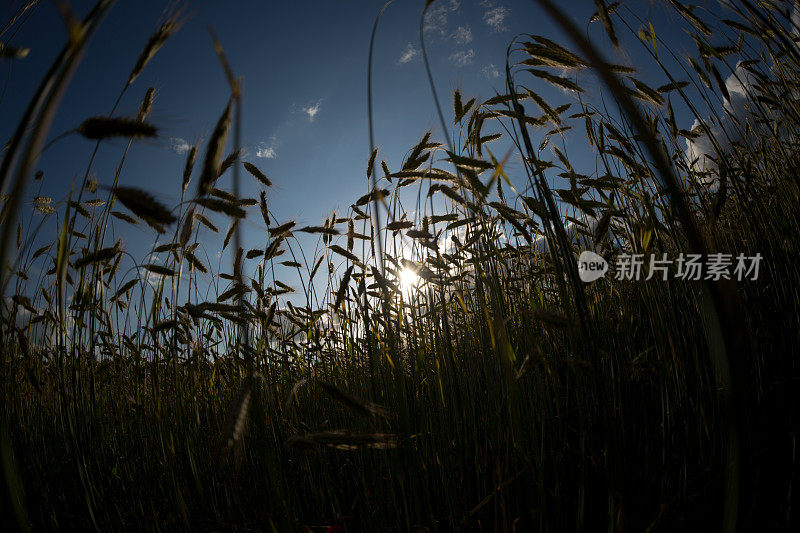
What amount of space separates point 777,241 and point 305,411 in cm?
280

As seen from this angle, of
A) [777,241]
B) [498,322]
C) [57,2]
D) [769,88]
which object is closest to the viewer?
[57,2]

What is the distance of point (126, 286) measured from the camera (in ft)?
7.40

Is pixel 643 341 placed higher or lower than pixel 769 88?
lower

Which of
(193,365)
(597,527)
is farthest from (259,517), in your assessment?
(597,527)

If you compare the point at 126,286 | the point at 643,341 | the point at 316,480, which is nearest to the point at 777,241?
the point at 643,341

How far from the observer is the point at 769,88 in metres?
2.57

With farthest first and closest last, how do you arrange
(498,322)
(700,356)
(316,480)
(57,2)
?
(316,480), (700,356), (498,322), (57,2)

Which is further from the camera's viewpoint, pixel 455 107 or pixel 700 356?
pixel 455 107

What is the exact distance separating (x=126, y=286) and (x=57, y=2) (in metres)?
2.07

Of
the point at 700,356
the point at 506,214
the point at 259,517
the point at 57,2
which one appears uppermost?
the point at 57,2

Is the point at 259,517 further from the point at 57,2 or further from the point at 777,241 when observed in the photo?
the point at 777,241
